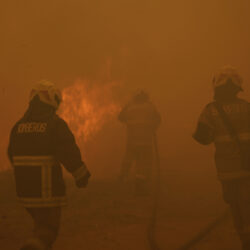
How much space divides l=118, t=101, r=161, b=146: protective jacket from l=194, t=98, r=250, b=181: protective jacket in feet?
11.4

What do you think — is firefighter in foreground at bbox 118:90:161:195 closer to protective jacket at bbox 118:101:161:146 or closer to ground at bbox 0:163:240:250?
protective jacket at bbox 118:101:161:146

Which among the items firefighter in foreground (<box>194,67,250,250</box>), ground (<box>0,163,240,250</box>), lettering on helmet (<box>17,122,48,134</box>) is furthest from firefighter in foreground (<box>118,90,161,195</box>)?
lettering on helmet (<box>17,122,48,134</box>)

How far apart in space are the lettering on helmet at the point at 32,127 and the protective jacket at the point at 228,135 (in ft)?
4.93

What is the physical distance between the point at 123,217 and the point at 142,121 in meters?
2.20

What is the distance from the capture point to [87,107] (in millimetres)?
14227

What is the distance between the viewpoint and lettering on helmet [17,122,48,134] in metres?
2.92

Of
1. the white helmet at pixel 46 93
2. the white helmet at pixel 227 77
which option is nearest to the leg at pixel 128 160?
the white helmet at pixel 227 77

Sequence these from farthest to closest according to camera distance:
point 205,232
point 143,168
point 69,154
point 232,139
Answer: point 143,168 → point 205,232 → point 232,139 → point 69,154

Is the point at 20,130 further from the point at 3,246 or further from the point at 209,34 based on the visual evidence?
the point at 209,34

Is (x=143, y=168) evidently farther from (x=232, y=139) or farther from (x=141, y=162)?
(x=232, y=139)

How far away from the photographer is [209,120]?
136 inches

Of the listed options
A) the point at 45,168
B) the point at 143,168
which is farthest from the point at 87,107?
the point at 45,168

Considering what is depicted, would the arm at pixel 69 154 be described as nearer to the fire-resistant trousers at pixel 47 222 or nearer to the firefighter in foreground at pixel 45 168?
the firefighter in foreground at pixel 45 168

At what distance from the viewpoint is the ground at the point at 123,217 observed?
4.25 metres
